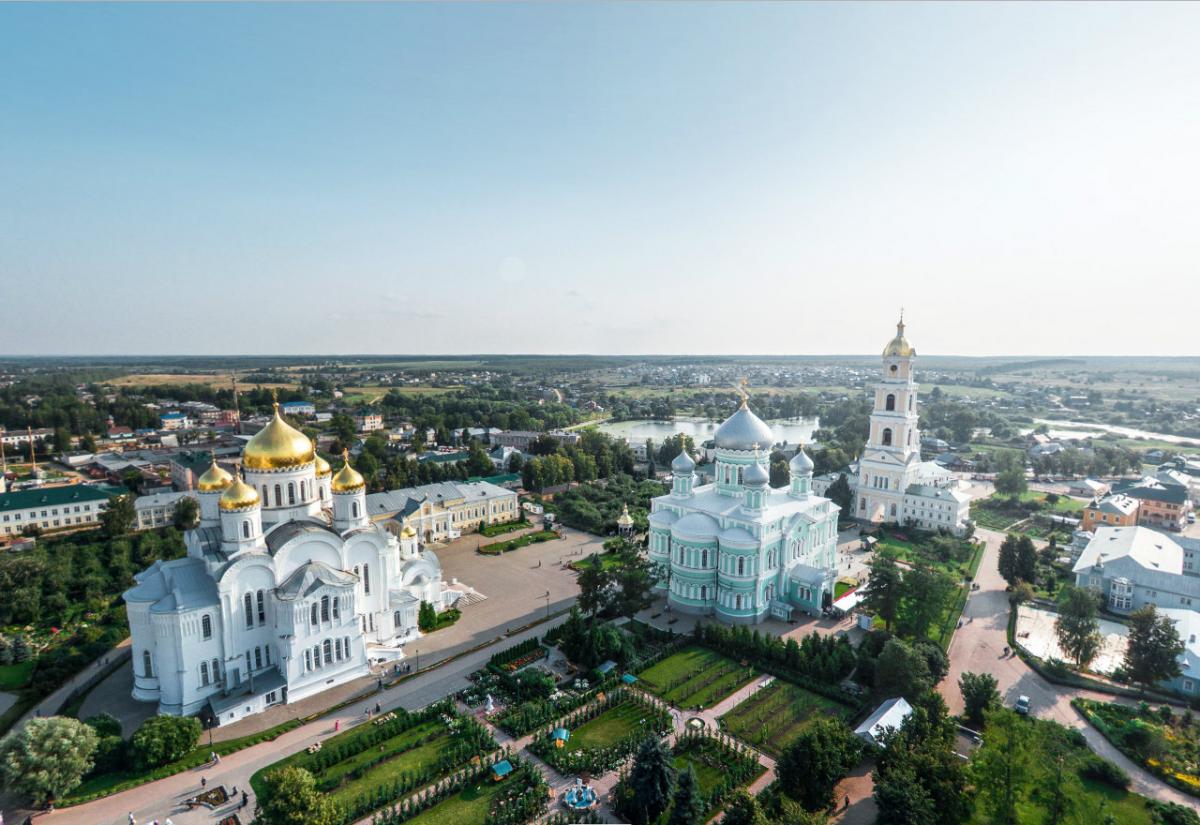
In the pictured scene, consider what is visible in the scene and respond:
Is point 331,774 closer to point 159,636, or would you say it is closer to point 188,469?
point 159,636

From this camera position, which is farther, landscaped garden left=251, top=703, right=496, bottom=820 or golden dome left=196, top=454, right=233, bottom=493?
golden dome left=196, top=454, right=233, bottom=493

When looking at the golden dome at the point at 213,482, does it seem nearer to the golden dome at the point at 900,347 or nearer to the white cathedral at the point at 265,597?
the white cathedral at the point at 265,597

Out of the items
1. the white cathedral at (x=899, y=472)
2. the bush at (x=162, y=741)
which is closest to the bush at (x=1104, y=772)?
the white cathedral at (x=899, y=472)

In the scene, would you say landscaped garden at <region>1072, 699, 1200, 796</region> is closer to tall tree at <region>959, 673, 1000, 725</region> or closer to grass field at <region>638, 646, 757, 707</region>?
tall tree at <region>959, 673, 1000, 725</region>

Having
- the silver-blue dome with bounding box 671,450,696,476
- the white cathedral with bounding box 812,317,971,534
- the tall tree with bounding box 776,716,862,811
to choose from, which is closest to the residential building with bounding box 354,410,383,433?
the silver-blue dome with bounding box 671,450,696,476

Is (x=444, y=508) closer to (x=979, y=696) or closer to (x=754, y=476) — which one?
(x=754, y=476)

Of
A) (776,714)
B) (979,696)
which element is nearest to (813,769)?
(776,714)

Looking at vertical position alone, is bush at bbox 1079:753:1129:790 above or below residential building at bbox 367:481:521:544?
below
